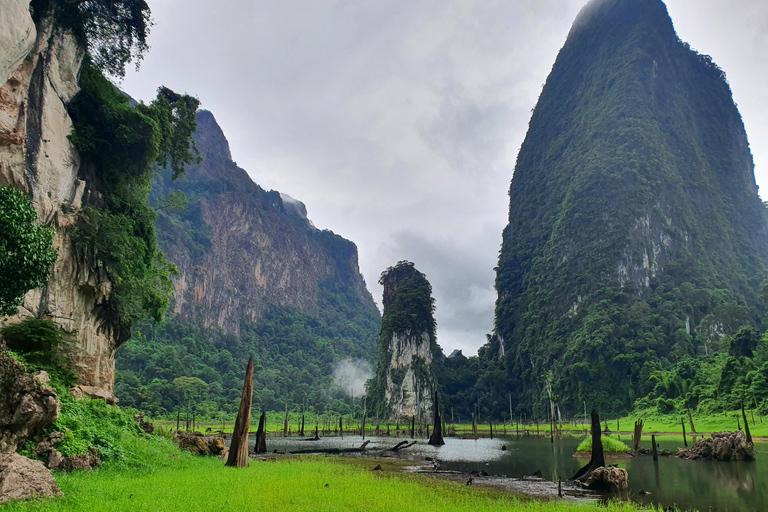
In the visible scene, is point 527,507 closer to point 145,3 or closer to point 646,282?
point 145,3

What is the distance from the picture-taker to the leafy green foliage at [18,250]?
1119cm

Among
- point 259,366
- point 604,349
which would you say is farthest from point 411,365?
point 259,366

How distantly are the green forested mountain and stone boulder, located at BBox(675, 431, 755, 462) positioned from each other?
2011 inches

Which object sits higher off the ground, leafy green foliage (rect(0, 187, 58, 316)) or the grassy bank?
leafy green foliage (rect(0, 187, 58, 316))

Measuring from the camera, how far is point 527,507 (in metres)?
10.3

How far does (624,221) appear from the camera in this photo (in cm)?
7869

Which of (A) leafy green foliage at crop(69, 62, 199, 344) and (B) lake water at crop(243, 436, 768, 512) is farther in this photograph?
(A) leafy green foliage at crop(69, 62, 199, 344)

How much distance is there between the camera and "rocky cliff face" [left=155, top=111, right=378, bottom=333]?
11125 cm

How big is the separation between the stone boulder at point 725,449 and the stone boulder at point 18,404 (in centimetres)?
2480

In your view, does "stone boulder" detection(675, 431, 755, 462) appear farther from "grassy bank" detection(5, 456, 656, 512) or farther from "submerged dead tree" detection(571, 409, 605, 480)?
"grassy bank" detection(5, 456, 656, 512)

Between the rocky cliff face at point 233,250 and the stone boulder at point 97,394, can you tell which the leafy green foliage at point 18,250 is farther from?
the rocky cliff face at point 233,250

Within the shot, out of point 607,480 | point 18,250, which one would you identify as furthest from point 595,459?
point 18,250

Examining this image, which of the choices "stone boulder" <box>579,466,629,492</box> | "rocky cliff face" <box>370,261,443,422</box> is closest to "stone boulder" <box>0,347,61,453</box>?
"stone boulder" <box>579,466,629,492</box>

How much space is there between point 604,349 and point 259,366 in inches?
2895
